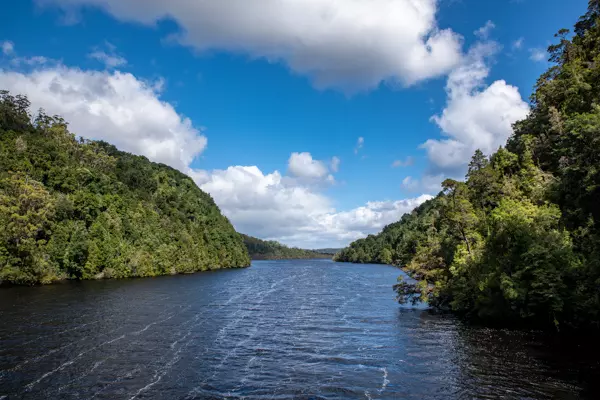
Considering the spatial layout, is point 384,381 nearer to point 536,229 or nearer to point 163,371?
point 163,371

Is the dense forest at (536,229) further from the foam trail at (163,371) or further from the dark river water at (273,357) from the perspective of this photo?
the foam trail at (163,371)

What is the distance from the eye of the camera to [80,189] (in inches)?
4289

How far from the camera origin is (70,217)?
101000 millimetres

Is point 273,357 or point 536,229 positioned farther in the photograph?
point 536,229

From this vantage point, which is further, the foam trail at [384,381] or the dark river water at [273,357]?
the foam trail at [384,381]

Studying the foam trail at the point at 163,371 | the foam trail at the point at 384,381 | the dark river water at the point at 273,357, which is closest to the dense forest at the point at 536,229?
the dark river water at the point at 273,357

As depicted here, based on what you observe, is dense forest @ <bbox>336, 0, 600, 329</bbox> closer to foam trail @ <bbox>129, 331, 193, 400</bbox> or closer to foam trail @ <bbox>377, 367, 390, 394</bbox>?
foam trail @ <bbox>377, 367, 390, 394</bbox>

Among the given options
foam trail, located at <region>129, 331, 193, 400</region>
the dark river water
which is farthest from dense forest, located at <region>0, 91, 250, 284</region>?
foam trail, located at <region>129, 331, 193, 400</region>

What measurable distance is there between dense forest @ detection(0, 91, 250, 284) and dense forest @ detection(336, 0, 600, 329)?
239 ft

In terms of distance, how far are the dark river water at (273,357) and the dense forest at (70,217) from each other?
33842 millimetres

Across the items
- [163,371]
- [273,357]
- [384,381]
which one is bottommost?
[163,371]

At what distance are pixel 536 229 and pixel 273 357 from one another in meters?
26.3

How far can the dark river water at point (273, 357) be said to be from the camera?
77.8ft

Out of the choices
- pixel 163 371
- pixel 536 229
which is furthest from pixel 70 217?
pixel 536 229
